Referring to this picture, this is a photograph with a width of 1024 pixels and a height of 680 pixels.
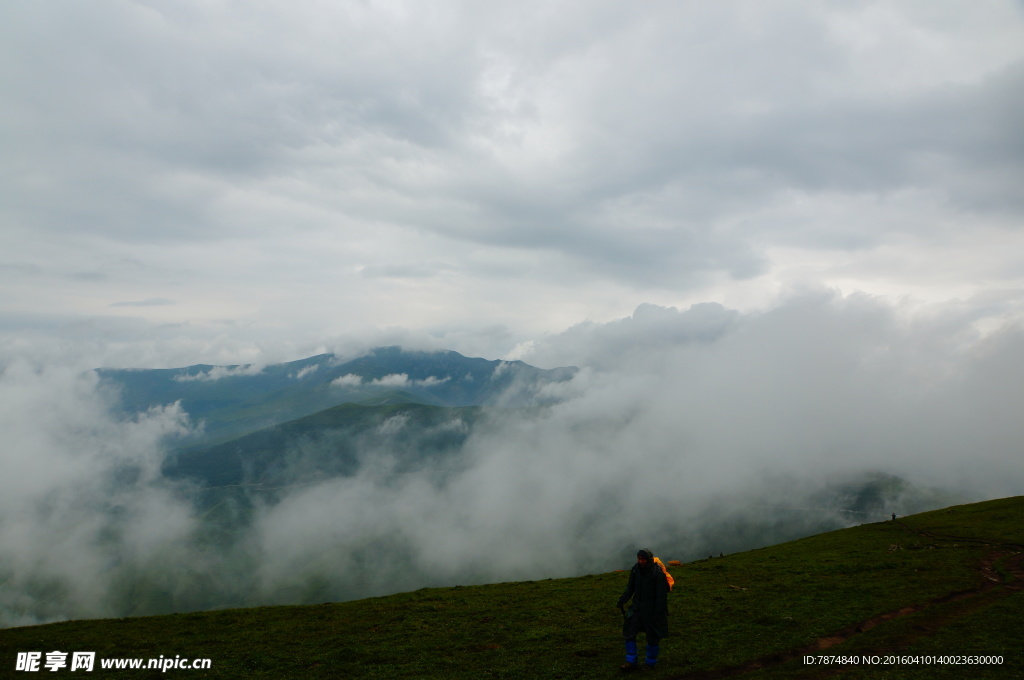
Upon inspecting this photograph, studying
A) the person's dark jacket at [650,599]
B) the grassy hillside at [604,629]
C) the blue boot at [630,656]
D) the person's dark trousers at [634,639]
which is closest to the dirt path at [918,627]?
the grassy hillside at [604,629]

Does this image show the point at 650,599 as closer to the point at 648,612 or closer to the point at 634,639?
the point at 648,612

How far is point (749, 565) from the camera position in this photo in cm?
4694

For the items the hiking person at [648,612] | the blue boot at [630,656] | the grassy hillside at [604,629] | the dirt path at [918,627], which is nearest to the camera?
the dirt path at [918,627]

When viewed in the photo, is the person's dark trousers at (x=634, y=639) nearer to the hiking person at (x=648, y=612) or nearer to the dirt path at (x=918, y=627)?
the hiking person at (x=648, y=612)

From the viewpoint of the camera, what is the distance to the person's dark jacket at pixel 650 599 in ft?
68.4

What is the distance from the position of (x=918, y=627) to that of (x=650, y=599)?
14.7 meters

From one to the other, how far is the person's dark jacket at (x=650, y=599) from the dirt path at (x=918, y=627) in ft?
6.38

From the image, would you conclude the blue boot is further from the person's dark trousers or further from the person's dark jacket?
the person's dark jacket

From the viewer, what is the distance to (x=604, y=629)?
27.7 metres

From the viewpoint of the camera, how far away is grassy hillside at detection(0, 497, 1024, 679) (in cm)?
2234

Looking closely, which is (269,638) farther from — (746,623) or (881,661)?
(881,661)

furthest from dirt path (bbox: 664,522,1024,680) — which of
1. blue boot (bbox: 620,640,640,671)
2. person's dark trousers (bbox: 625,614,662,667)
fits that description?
blue boot (bbox: 620,640,640,671)

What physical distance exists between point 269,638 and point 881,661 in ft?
102

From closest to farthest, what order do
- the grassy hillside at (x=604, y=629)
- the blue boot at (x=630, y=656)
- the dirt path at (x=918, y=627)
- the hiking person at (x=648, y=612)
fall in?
the dirt path at (x=918, y=627) → the hiking person at (x=648, y=612) → the blue boot at (x=630, y=656) → the grassy hillside at (x=604, y=629)
